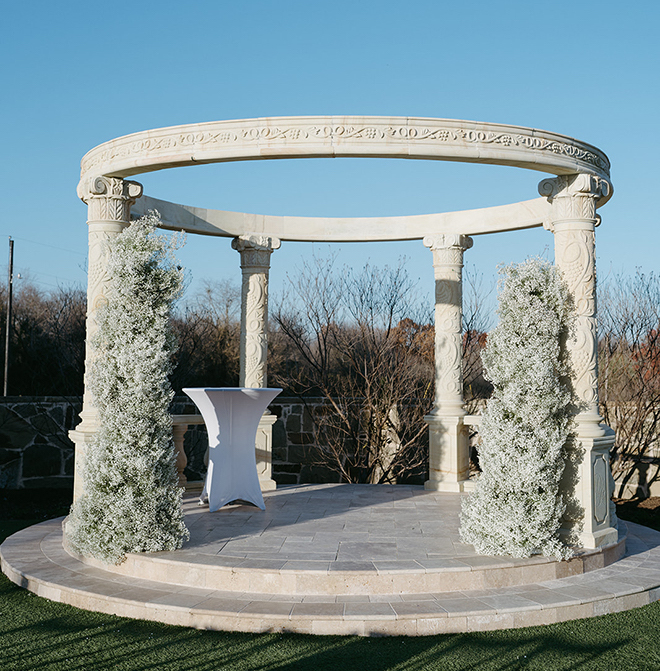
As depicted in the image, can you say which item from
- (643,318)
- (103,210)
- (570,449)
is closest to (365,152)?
(103,210)

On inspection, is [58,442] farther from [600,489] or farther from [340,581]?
[600,489]

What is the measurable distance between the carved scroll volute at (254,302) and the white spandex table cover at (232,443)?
1749mm

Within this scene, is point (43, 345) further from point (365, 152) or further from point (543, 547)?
point (543, 547)

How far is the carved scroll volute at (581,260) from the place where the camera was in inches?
233

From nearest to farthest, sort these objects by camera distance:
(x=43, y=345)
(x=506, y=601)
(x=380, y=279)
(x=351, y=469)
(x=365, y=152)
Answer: (x=506, y=601), (x=365, y=152), (x=351, y=469), (x=380, y=279), (x=43, y=345)

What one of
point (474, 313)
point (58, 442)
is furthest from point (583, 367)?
point (58, 442)

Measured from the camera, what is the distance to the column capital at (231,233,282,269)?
9070 mm

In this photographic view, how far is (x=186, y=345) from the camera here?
13.8m

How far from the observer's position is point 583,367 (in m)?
5.92

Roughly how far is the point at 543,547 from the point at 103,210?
507 centimetres

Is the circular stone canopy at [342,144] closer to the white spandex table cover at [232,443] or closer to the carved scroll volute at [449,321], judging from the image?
the white spandex table cover at [232,443]

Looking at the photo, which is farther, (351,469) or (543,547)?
(351,469)

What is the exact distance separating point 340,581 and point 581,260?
3.61 meters

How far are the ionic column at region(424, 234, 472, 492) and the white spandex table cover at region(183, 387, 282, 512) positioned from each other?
9.65 ft
